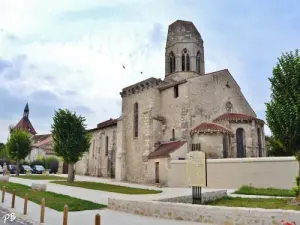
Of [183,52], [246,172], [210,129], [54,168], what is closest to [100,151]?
[54,168]

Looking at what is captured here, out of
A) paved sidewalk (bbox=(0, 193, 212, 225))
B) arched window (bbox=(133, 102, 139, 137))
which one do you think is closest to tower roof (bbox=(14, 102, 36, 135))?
arched window (bbox=(133, 102, 139, 137))

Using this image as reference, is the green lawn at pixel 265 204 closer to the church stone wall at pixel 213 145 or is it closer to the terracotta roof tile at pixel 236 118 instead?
the church stone wall at pixel 213 145

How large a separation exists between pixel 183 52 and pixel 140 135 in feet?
38.7

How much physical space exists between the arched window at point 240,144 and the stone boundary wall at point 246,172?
13.6 ft

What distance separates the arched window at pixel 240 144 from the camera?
28.5m

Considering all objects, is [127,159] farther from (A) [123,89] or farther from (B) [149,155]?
(A) [123,89]

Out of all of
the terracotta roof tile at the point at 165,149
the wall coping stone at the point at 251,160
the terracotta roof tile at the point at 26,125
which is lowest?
the wall coping stone at the point at 251,160

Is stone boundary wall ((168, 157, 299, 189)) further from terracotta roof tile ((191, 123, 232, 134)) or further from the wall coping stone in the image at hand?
terracotta roof tile ((191, 123, 232, 134))

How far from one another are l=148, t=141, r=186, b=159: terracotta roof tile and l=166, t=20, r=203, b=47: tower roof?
14.0 m

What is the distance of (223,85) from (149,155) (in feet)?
37.6

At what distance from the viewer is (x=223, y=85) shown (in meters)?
33.9

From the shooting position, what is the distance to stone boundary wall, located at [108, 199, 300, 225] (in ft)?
30.2

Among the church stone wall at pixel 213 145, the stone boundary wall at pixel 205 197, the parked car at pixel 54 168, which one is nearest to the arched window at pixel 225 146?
the church stone wall at pixel 213 145

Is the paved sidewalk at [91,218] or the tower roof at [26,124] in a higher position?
the tower roof at [26,124]
